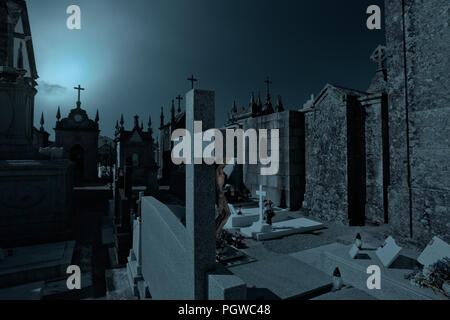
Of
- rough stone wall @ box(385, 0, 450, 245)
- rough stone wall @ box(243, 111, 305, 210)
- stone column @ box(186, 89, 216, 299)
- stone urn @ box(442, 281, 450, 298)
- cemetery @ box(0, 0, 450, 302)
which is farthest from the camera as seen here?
rough stone wall @ box(243, 111, 305, 210)

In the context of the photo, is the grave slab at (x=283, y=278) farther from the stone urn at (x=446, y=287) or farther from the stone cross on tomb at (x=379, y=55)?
the stone cross on tomb at (x=379, y=55)

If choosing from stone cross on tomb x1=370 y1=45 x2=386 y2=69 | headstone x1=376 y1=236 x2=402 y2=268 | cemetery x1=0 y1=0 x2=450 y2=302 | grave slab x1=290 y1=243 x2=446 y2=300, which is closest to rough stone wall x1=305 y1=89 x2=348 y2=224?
cemetery x1=0 y1=0 x2=450 y2=302

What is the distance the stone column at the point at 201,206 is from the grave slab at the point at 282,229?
18.0 ft

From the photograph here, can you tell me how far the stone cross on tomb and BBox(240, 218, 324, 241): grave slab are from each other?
860cm

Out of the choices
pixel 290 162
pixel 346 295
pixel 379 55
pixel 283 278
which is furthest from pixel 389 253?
pixel 379 55

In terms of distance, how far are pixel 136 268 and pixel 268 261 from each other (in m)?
3.15

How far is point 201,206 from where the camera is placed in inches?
106

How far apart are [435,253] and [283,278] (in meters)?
2.79

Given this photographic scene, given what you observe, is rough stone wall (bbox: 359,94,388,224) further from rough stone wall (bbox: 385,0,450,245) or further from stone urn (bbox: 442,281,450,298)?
stone urn (bbox: 442,281,450,298)

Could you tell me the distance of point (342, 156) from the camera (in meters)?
9.42

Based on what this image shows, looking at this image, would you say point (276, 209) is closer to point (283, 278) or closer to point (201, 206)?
point (283, 278)

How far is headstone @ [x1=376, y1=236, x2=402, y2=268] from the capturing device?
15.3 feet

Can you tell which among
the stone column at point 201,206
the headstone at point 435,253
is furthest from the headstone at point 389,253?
the stone column at point 201,206
